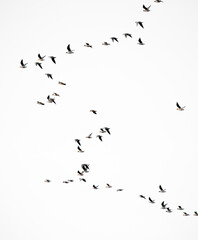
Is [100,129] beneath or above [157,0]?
beneath

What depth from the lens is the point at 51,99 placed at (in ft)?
202

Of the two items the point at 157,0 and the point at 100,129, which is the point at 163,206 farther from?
the point at 157,0

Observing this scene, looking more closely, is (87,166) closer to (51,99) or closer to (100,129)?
(100,129)

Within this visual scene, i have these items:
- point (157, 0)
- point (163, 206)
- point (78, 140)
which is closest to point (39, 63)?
point (78, 140)

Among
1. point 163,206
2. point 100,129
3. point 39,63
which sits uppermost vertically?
point 39,63

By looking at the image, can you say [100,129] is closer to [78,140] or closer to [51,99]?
[78,140]

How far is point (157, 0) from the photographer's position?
181ft

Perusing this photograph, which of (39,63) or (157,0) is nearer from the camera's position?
(157,0)

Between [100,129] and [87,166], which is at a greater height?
[100,129]

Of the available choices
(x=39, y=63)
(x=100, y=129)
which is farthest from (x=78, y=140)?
(x=39, y=63)

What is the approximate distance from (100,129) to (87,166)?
198 inches

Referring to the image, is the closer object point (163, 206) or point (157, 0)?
point (157, 0)

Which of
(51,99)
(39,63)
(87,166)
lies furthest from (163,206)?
(39,63)

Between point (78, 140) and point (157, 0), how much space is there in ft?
63.3
